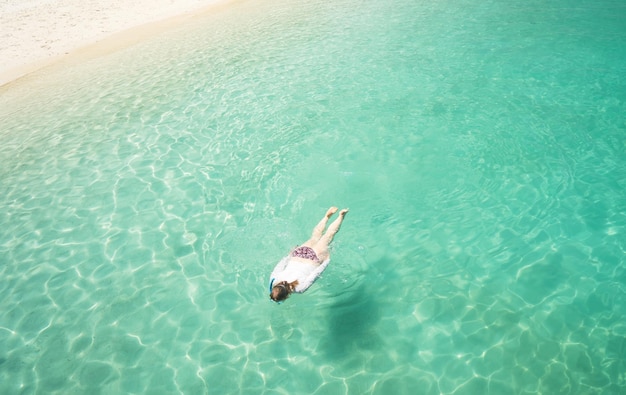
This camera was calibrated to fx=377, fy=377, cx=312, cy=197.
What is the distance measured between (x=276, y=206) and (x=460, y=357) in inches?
183

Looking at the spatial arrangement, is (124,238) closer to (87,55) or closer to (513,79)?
(513,79)

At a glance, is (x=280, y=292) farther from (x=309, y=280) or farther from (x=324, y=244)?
(x=324, y=244)

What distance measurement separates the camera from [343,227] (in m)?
7.69

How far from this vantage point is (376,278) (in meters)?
6.67

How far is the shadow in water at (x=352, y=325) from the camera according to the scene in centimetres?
571

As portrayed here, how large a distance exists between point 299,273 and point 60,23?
24.4 meters

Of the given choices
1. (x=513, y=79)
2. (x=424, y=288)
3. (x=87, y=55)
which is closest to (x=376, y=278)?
(x=424, y=288)

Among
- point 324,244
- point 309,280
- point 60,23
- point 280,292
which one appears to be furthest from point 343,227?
point 60,23

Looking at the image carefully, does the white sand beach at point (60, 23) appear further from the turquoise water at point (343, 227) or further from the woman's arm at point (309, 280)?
the woman's arm at point (309, 280)

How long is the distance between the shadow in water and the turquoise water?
3 cm

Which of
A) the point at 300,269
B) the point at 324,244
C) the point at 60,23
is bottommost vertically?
the point at 324,244

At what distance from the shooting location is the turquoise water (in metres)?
5.59

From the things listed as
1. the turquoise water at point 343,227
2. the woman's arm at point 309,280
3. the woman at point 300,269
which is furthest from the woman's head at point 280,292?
the turquoise water at point 343,227

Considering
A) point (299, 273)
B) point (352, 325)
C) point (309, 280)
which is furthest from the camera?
point (352, 325)
